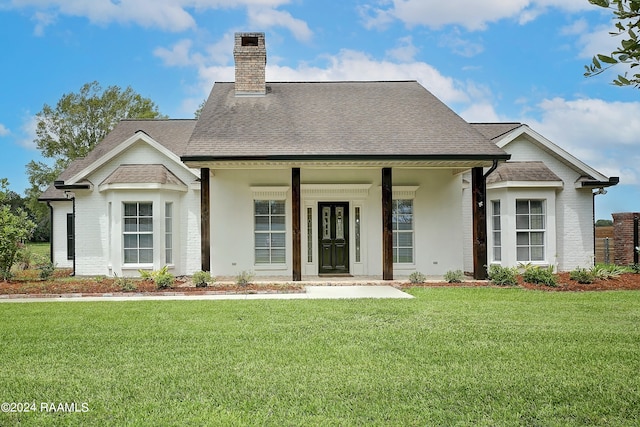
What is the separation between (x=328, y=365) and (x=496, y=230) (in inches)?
469

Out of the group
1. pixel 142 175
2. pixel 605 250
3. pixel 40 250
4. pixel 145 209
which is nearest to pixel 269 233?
pixel 145 209

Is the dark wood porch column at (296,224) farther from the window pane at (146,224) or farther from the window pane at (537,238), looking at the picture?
the window pane at (537,238)

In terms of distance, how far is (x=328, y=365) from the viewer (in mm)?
5699

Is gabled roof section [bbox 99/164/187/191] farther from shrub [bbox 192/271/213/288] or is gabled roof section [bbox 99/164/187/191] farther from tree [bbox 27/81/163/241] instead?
tree [bbox 27/81/163/241]

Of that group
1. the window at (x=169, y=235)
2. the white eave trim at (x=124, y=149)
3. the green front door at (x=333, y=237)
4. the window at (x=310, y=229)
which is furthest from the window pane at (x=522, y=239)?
the window at (x=169, y=235)

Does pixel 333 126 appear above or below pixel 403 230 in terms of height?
above

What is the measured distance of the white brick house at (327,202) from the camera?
15.3m

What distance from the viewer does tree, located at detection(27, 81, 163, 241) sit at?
38.9 m

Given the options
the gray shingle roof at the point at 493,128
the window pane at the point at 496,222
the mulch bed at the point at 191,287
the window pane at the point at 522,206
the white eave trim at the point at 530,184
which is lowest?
the mulch bed at the point at 191,287

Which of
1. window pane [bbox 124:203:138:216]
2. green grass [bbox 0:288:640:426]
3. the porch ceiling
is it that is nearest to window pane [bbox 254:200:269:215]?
the porch ceiling

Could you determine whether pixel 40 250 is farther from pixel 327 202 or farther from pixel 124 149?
pixel 327 202

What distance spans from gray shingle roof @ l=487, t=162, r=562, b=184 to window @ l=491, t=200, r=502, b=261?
0.84m

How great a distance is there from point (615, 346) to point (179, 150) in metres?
14.7

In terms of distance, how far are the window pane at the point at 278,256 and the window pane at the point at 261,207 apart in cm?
126
